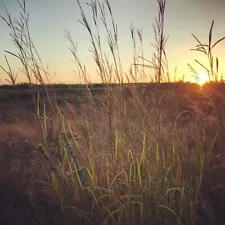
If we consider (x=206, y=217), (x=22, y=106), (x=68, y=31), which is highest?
(x=68, y=31)

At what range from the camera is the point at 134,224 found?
218 centimetres

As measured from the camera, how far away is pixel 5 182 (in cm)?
299

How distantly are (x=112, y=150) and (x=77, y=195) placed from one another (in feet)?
1.50

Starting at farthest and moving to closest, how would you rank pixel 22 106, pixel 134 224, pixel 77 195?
pixel 22 106
pixel 77 195
pixel 134 224

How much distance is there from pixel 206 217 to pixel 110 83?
1164 millimetres

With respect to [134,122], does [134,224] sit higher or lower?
lower

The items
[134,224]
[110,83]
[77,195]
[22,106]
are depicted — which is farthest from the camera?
[110,83]

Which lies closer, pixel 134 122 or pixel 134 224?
pixel 134 224

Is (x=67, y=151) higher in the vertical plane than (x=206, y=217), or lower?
higher

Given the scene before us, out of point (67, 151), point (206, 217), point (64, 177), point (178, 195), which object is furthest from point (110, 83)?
point (206, 217)

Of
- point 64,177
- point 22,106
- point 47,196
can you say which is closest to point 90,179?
point 64,177

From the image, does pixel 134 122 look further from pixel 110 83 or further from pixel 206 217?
pixel 206 217

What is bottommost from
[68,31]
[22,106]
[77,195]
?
[77,195]

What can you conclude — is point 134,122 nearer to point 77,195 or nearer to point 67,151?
point 67,151
